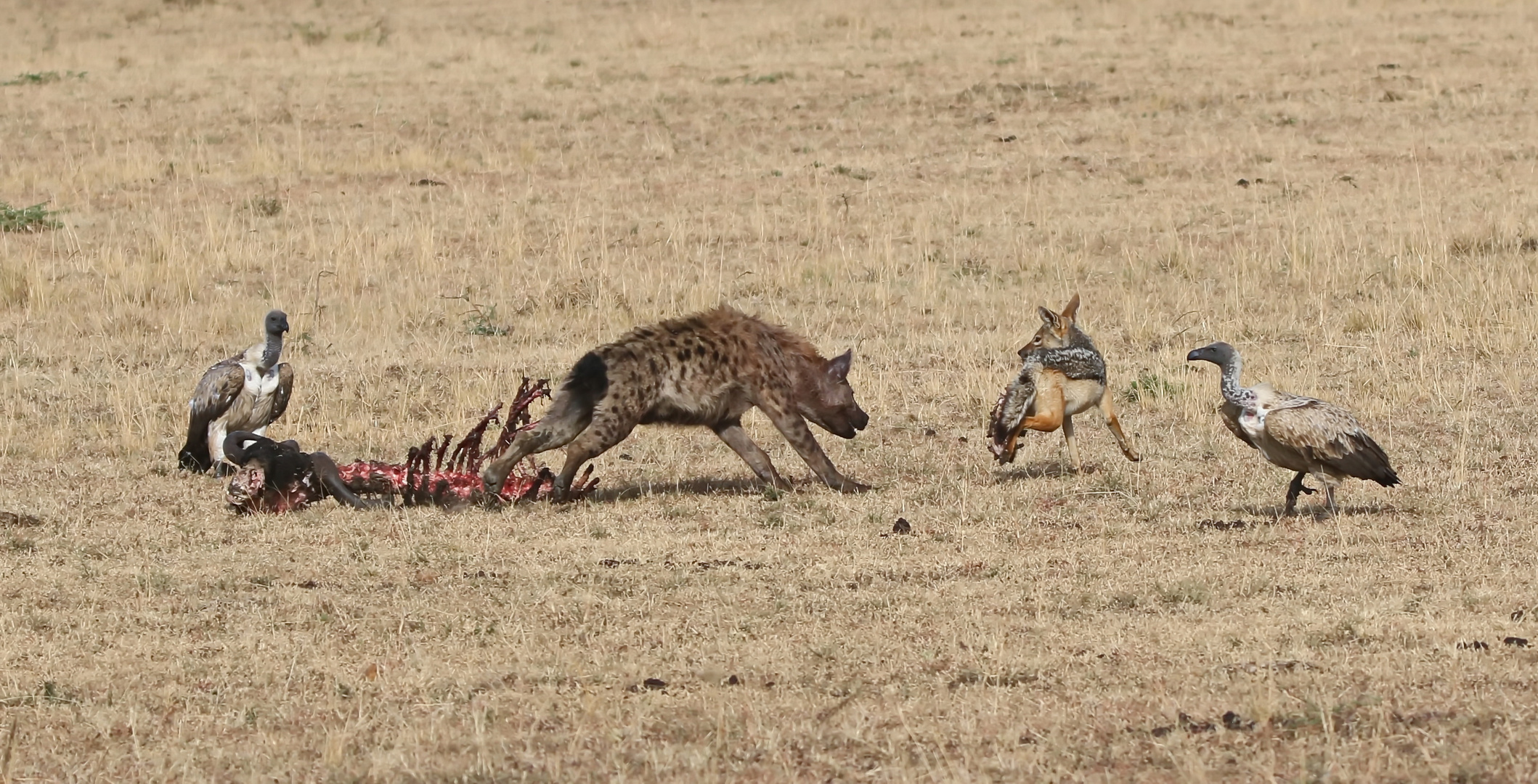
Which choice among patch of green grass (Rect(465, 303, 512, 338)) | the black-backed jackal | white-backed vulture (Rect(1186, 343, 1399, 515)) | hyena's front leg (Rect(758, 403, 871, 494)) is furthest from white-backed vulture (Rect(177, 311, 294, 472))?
white-backed vulture (Rect(1186, 343, 1399, 515))

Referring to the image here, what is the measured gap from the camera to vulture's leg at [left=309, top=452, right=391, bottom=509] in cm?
883

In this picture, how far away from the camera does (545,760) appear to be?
5.37m

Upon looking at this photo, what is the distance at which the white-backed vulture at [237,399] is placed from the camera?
977 cm

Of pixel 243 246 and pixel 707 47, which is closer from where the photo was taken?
pixel 243 246

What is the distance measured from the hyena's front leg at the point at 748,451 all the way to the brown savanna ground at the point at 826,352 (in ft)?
0.69

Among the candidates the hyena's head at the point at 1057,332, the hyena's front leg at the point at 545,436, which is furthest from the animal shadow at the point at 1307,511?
the hyena's front leg at the point at 545,436

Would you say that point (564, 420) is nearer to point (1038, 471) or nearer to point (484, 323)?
point (1038, 471)

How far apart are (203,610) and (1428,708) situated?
4.07m

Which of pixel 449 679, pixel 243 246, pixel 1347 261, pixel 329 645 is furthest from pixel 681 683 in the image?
pixel 243 246

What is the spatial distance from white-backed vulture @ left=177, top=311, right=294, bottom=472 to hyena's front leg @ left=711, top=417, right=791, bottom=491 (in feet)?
7.24

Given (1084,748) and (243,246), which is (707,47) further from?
(1084,748)

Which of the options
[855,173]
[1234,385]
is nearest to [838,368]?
[1234,385]

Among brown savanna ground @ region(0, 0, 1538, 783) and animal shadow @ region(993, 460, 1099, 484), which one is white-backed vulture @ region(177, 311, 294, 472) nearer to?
brown savanna ground @ region(0, 0, 1538, 783)

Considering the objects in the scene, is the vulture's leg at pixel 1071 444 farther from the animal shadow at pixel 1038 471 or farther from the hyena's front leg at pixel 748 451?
the hyena's front leg at pixel 748 451
